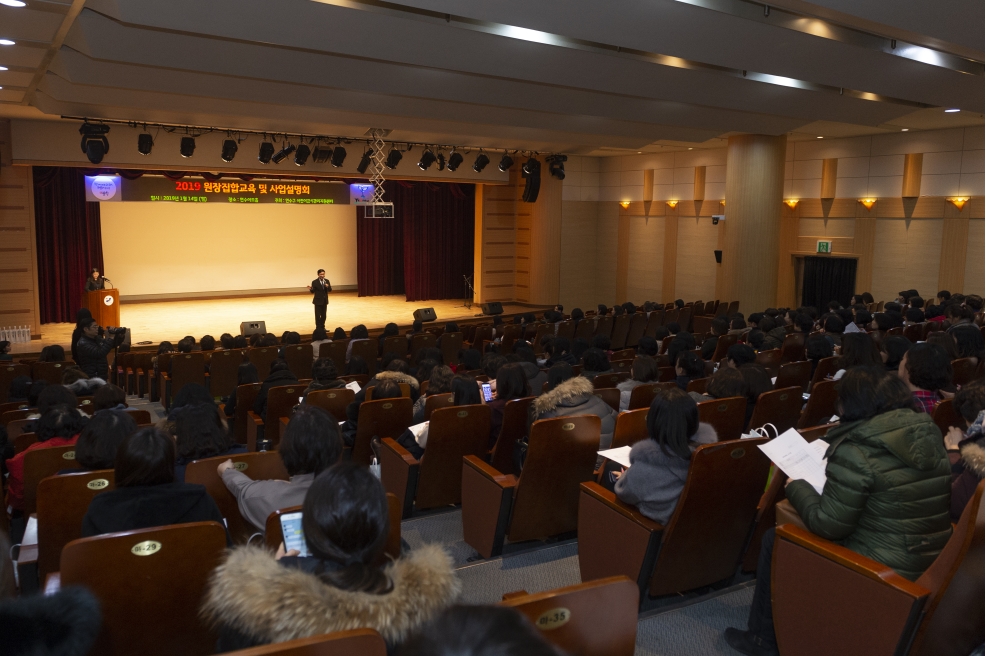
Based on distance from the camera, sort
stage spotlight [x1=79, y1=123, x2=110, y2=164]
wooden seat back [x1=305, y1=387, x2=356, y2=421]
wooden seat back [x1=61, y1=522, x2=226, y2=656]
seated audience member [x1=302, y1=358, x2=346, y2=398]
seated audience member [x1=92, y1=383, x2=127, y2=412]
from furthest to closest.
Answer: stage spotlight [x1=79, y1=123, x2=110, y2=164], seated audience member [x1=302, y1=358, x2=346, y2=398], wooden seat back [x1=305, y1=387, x2=356, y2=421], seated audience member [x1=92, y1=383, x2=127, y2=412], wooden seat back [x1=61, y1=522, x2=226, y2=656]

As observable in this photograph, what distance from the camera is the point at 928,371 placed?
4.01 meters

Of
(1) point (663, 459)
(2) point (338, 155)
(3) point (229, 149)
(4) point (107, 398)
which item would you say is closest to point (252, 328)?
(3) point (229, 149)

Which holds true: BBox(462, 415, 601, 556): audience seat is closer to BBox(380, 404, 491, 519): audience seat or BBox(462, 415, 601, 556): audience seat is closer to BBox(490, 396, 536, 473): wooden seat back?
BBox(380, 404, 491, 519): audience seat

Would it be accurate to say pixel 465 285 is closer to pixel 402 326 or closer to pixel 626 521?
pixel 402 326

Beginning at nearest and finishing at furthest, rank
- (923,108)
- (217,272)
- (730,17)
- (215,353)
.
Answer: (730,17), (215,353), (923,108), (217,272)

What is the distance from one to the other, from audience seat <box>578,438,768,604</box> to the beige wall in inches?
670

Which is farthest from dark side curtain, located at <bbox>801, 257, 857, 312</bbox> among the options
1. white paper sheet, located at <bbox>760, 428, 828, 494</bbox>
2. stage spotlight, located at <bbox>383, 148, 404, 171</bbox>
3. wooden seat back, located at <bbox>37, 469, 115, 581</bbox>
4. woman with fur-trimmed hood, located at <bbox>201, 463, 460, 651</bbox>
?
woman with fur-trimmed hood, located at <bbox>201, 463, 460, 651</bbox>

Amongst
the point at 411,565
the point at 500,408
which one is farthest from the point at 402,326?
the point at 411,565

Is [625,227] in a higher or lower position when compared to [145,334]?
higher

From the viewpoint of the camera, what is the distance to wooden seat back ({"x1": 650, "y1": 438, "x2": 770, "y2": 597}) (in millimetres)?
3037

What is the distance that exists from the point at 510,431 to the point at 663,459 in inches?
61.5

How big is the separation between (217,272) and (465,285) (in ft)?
20.8

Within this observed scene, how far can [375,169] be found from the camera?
51.3 ft

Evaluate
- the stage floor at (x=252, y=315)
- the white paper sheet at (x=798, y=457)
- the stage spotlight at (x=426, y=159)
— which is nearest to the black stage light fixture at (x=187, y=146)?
the stage floor at (x=252, y=315)
